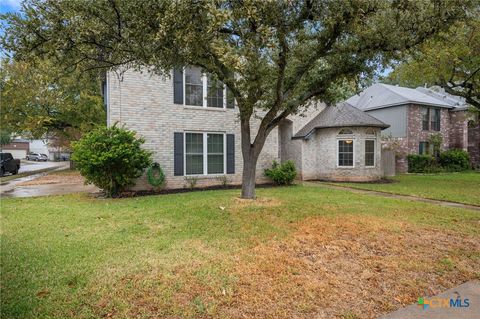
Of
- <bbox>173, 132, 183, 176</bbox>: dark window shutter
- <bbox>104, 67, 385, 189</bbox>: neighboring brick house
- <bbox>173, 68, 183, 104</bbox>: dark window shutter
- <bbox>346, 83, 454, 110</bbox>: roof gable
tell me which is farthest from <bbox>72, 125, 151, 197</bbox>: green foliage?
<bbox>346, 83, 454, 110</bbox>: roof gable

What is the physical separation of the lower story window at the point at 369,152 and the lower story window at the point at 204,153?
8.48m

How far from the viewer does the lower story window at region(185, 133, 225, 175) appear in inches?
507

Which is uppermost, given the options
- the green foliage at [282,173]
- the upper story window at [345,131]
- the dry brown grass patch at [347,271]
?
the upper story window at [345,131]

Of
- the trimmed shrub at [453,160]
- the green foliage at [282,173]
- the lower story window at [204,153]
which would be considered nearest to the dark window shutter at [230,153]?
the lower story window at [204,153]

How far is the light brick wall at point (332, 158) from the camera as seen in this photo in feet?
54.4

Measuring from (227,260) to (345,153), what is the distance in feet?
45.6

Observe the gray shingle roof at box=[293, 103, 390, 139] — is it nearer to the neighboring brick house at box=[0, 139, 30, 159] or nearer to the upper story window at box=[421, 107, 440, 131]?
the upper story window at box=[421, 107, 440, 131]

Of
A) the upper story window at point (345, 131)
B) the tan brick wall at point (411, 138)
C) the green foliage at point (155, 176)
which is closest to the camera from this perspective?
the green foliage at point (155, 176)

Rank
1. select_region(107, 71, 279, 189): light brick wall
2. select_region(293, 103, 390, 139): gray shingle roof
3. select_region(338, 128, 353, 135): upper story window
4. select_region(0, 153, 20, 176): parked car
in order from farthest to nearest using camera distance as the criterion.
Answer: select_region(0, 153, 20, 176): parked car
select_region(338, 128, 353, 135): upper story window
select_region(293, 103, 390, 139): gray shingle roof
select_region(107, 71, 279, 189): light brick wall

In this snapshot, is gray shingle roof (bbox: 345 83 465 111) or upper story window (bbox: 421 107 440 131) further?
upper story window (bbox: 421 107 440 131)

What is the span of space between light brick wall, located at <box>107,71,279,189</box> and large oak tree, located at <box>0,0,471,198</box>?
406 cm

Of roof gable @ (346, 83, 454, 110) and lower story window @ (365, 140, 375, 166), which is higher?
roof gable @ (346, 83, 454, 110)

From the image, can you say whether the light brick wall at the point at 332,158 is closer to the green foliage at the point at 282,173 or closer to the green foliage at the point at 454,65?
the green foliage at the point at 282,173

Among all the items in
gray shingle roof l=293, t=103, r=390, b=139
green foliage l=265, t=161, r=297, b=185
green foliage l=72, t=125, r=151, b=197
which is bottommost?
green foliage l=265, t=161, r=297, b=185
